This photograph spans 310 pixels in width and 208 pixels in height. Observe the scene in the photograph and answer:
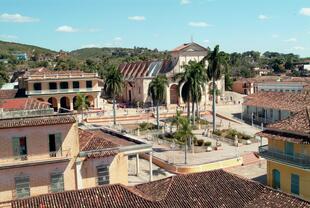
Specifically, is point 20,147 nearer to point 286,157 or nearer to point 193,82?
point 286,157

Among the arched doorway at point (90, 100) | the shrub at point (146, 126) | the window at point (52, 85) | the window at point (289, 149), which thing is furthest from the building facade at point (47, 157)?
the arched doorway at point (90, 100)

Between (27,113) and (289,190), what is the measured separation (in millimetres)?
19382

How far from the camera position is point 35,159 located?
85.0 ft

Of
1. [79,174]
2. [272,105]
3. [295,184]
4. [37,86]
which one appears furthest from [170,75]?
[79,174]

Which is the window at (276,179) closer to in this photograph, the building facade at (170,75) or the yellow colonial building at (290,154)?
the yellow colonial building at (290,154)

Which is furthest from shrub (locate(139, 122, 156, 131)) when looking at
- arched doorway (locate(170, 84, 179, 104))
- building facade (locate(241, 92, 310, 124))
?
arched doorway (locate(170, 84, 179, 104))

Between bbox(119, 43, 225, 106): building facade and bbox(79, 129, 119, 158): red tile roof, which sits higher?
bbox(119, 43, 225, 106): building facade

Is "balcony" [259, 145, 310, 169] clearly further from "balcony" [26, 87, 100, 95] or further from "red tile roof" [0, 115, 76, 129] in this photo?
"balcony" [26, 87, 100, 95]

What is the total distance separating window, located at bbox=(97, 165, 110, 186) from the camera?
27547 millimetres

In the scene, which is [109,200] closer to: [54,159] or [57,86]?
[54,159]

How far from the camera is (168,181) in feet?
71.2

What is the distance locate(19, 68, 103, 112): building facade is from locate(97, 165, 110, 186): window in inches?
1755

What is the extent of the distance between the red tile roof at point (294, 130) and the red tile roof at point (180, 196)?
28.5 ft

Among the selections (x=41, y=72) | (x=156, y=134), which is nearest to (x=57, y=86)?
(x=41, y=72)
